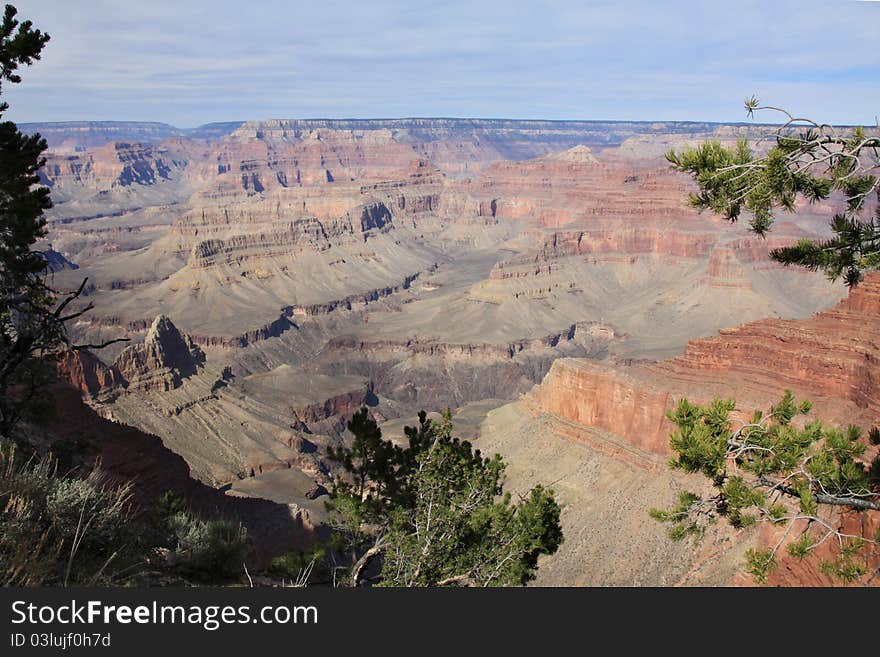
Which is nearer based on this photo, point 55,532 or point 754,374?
point 55,532

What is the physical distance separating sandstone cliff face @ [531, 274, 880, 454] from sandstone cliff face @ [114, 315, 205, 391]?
4517 centimetres

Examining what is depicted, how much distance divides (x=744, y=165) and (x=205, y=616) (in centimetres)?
1046

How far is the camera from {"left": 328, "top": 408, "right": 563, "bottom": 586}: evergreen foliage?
1439 centimetres

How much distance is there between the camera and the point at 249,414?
252 feet

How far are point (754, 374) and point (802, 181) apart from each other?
35.8m

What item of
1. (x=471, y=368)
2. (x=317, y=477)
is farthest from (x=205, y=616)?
(x=471, y=368)

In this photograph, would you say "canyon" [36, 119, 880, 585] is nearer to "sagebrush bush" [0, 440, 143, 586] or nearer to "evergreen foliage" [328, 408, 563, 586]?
"evergreen foliage" [328, 408, 563, 586]

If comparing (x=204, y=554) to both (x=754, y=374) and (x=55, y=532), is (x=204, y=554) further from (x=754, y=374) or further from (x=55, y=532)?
(x=754, y=374)

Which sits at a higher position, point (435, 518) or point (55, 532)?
point (55, 532)

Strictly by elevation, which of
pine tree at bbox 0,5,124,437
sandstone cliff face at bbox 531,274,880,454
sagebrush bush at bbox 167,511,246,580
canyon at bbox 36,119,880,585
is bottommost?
canyon at bbox 36,119,880,585

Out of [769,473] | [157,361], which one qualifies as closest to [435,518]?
[769,473]

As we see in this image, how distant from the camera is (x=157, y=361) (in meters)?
73.6

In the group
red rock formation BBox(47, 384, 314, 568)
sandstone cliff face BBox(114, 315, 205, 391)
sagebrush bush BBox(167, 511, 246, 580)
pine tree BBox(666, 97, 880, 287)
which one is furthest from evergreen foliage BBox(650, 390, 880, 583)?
sandstone cliff face BBox(114, 315, 205, 391)

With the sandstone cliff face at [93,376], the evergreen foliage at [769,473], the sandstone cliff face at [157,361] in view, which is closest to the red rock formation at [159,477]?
the evergreen foliage at [769,473]
